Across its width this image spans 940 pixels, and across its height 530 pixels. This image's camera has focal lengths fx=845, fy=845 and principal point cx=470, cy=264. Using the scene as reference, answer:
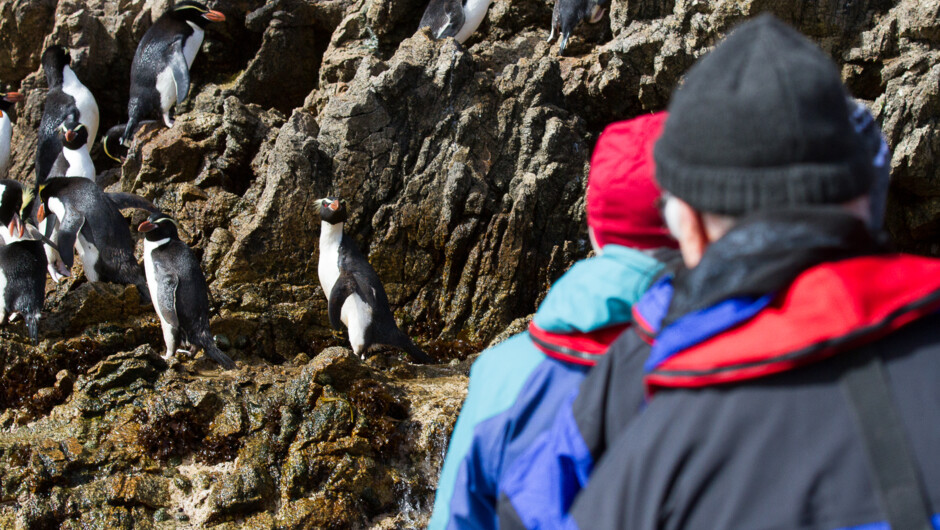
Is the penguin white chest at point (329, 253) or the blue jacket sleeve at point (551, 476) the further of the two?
the penguin white chest at point (329, 253)

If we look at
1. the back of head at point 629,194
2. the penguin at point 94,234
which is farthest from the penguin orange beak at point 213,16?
the back of head at point 629,194

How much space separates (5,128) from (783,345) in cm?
1327

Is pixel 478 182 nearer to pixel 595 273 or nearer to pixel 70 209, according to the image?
pixel 70 209

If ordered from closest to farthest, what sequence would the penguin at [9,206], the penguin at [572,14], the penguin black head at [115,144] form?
the penguin at [9,206] < the penguin at [572,14] < the penguin black head at [115,144]

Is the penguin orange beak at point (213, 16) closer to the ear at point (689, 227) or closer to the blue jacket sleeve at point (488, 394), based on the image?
the blue jacket sleeve at point (488, 394)

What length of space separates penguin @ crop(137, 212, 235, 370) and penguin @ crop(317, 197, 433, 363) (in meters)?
1.10

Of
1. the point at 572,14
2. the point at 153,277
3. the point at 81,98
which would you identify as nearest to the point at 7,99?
the point at 81,98

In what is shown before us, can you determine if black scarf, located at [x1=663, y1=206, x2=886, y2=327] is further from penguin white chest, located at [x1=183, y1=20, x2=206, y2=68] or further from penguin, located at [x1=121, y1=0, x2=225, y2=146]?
penguin white chest, located at [x1=183, y1=20, x2=206, y2=68]

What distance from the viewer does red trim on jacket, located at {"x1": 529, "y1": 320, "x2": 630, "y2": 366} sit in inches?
55.2

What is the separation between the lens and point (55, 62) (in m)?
11.5

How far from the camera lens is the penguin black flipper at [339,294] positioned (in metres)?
7.36

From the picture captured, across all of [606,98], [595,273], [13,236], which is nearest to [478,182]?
[606,98]

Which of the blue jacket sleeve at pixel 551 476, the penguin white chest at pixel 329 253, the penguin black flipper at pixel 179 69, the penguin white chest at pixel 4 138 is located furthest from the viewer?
the penguin white chest at pixel 4 138

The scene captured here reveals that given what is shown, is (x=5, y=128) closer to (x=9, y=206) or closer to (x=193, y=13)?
(x=193, y=13)
